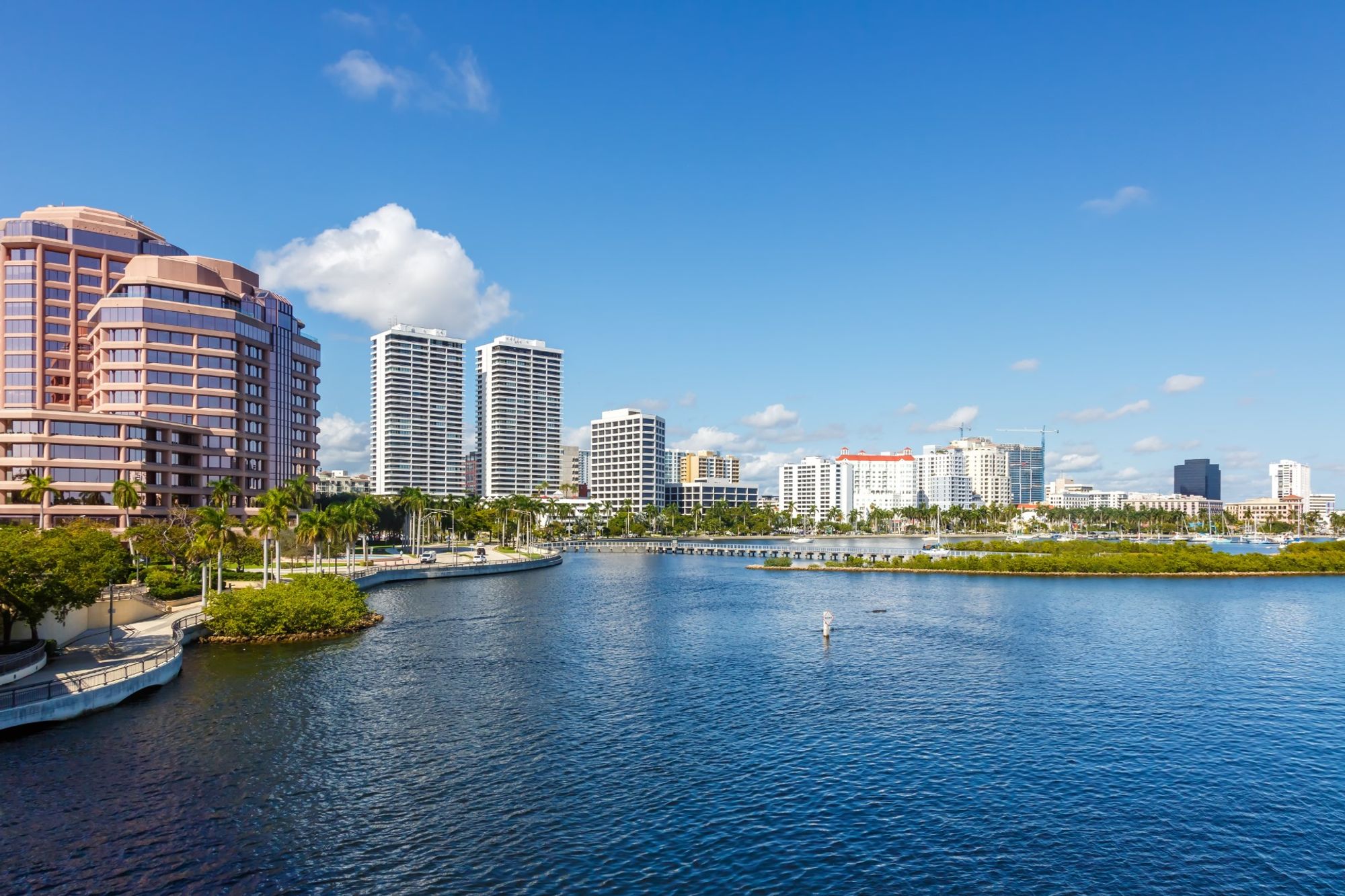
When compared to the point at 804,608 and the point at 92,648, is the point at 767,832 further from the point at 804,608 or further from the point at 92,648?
the point at 804,608

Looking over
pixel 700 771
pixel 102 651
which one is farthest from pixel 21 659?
pixel 700 771

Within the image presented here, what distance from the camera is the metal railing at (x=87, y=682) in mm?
47750

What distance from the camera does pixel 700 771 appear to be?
4347 centimetres

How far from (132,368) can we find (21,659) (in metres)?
107

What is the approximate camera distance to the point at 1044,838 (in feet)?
117

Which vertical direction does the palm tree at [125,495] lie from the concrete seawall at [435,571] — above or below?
above

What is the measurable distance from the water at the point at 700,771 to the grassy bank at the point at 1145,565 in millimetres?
77510

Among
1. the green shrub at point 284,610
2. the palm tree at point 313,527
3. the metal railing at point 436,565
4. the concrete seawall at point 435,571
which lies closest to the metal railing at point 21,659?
the green shrub at point 284,610

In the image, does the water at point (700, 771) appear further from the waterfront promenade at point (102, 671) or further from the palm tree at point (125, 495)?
the palm tree at point (125, 495)

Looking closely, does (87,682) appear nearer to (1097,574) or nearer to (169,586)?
(169,586)

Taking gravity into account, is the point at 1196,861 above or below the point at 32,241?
below

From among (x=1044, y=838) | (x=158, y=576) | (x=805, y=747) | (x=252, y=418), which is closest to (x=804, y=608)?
(x=805, y=747)

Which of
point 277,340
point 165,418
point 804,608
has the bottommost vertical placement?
point 804,608

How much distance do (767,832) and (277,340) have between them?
6470 inches
